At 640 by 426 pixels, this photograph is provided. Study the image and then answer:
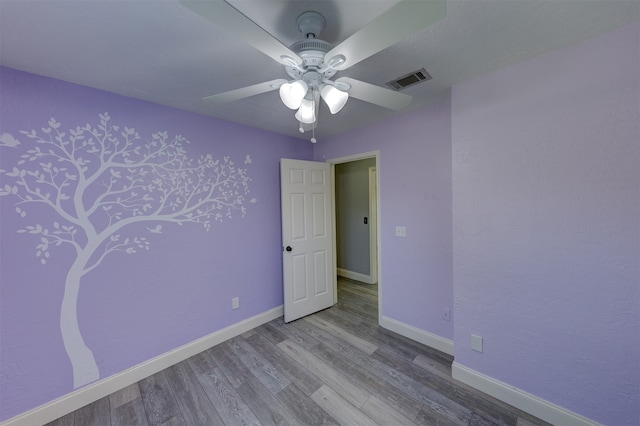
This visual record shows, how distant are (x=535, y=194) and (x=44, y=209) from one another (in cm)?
325

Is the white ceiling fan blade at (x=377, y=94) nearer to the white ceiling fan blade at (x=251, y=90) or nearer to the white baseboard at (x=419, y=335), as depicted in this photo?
the white ceiling fan blade at (x=251, y=90)

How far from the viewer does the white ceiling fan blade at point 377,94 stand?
42.4 inches

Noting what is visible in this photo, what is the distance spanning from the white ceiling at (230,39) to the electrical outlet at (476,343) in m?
1.93

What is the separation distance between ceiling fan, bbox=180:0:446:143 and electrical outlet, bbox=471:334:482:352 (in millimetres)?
1763

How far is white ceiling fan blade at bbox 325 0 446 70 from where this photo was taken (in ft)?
2.11

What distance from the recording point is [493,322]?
5.36 ft

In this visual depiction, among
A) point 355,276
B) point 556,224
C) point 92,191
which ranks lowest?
point 355,276

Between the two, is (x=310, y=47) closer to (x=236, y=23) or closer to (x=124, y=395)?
(x=236, y=23)

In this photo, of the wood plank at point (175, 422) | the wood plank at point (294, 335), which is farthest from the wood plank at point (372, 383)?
the wood plank at point (175, 422)

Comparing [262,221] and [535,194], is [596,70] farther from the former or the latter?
[262,221]

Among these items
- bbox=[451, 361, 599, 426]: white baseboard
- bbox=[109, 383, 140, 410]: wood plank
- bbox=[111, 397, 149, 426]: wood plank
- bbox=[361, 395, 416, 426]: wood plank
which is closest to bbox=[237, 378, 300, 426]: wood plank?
bbox=[361, 395, 416, 426]: wood plank

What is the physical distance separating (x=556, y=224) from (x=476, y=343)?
101cm

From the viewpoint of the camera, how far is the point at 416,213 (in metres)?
2.27

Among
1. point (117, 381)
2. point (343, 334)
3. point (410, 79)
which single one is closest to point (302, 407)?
point (343, 334)
